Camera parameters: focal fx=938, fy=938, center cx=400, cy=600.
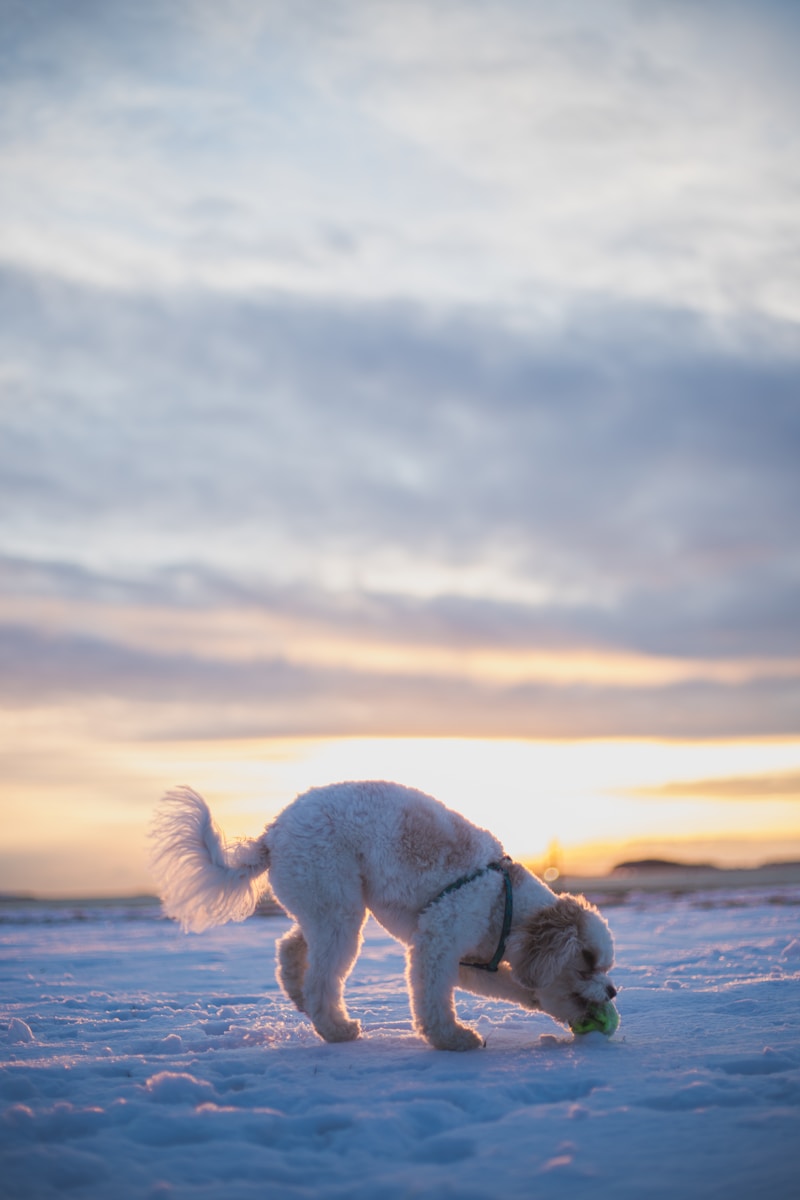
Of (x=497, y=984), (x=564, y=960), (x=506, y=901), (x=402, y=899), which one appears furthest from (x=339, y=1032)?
(x=564, y=960)

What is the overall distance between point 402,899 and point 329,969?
66 cm

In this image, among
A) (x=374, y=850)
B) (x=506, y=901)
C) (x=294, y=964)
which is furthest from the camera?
(x=294, y=964)

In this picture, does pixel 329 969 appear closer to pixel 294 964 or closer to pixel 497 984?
pixel 294 964

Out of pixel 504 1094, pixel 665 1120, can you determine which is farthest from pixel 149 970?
pixel 665 1120

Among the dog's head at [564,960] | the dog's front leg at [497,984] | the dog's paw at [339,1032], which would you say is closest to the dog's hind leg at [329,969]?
the dog's paw at [339,1032]

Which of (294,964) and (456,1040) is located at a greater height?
(294,964)

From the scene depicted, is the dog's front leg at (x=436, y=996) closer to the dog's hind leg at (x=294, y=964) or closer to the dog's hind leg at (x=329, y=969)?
the dog's hind leg at (x=329, y=969)

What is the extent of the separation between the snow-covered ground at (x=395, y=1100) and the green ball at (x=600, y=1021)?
0.11 meters

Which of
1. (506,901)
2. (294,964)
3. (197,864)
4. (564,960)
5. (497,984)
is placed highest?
(197,864)

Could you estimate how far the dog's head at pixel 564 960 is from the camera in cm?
623

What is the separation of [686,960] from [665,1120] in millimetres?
6023

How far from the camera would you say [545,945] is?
630 cm

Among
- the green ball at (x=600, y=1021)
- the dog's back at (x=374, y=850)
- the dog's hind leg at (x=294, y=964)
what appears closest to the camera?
the green ball at (x=600, y=1021)

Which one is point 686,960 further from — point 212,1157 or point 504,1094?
point 212,1157
